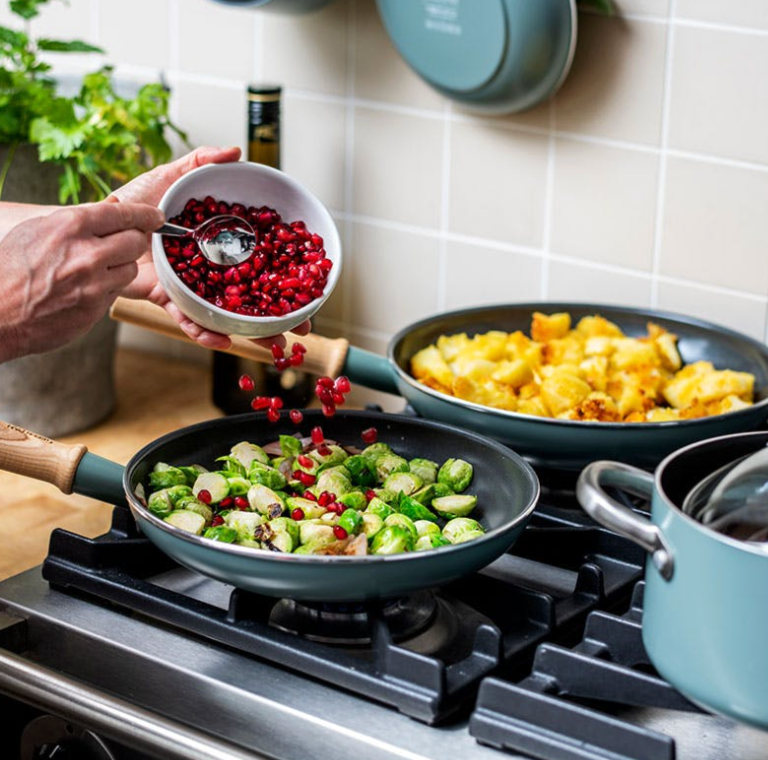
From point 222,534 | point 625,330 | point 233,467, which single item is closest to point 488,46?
point 625,330

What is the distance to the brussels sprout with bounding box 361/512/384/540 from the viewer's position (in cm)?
105

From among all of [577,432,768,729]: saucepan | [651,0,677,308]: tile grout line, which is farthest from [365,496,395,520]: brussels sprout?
[651,0,677,308]: tile grout line

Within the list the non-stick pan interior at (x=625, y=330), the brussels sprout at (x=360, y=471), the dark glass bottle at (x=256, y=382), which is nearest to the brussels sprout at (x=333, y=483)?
the brussels sprout at (x=360, y=471)

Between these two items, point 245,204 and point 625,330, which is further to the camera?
point 625,330

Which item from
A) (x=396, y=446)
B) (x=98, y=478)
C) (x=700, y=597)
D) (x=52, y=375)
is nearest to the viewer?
(x=700, y=597)

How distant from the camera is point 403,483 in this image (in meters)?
1.16

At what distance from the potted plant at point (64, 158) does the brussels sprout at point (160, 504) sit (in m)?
0.55

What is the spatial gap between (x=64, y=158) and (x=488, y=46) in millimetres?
519

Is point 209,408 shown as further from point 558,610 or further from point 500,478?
point 558,610

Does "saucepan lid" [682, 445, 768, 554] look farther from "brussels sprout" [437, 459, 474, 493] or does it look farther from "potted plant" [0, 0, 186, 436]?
"potted plant" [0, 0, 186, 436]

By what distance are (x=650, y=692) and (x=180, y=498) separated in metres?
0.43

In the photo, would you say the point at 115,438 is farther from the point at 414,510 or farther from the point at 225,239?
the point at 414,510

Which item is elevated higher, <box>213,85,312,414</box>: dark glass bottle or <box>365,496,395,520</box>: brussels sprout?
<box>365,496,395,520</box>: brussels sprout

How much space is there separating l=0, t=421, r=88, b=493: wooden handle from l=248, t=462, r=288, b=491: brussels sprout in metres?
0.16
